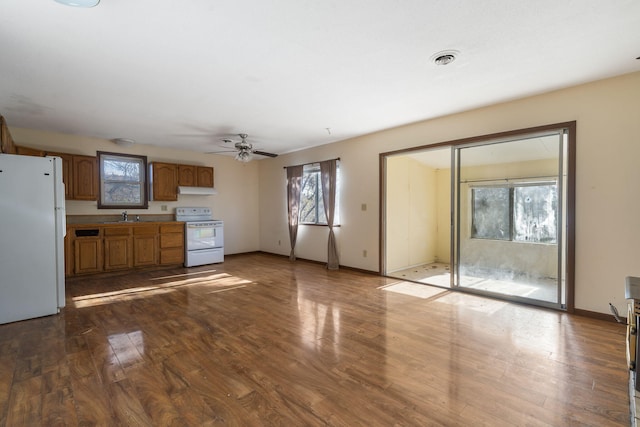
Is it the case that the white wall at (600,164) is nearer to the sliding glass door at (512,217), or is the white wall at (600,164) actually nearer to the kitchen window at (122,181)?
the sliding glass door at (512,217)

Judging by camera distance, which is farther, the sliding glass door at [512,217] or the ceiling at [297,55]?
the sliding glass door at [512,217]

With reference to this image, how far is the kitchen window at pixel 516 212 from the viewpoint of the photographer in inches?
140

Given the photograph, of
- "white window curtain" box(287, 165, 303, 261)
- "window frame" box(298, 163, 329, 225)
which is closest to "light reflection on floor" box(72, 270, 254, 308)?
"white window curtain" box(287, 165, 303, 261)

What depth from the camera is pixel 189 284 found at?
4.74 m

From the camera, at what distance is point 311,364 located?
225 cm

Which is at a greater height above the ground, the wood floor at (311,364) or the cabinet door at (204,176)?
the cabinet door at (204,176)

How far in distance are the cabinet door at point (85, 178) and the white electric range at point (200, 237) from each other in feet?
5.16

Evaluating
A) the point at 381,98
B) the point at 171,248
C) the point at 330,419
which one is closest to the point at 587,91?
the point at 381,98

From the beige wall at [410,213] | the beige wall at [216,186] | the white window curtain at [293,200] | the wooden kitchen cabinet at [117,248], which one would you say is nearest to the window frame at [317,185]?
the white window curtain at [293,200]

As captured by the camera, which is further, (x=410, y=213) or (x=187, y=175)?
(x=187, y=175)

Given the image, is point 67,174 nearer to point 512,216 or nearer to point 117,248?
point 117,248

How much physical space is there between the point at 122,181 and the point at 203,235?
1.94m

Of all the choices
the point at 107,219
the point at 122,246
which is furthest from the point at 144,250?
the point at 107,219

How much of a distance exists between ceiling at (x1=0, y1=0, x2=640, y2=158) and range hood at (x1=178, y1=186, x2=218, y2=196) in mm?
2252
